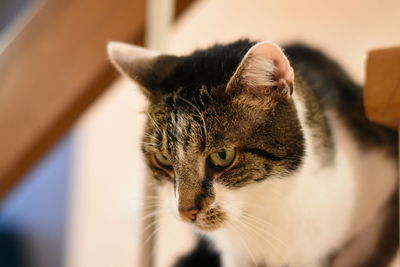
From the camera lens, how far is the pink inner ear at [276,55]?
58 cm

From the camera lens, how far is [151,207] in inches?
32.4

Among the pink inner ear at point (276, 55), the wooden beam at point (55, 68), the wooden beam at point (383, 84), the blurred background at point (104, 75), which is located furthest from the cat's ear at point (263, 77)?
the wooden beam at point (55, 68)

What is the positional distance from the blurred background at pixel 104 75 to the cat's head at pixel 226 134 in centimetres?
14

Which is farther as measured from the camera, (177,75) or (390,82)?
(177,75)

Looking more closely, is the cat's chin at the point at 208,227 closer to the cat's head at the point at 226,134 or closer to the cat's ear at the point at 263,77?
the cat's head at the point at 226,134

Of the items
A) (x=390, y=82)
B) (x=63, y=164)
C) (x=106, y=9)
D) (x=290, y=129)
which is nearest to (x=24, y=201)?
(x=63, y=164)

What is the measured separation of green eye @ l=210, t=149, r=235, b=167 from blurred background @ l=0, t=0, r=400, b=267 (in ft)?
0.57

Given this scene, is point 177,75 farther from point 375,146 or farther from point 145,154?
point 375,146

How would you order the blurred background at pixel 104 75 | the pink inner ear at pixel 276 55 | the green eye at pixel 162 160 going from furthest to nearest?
the blurred background at pixel 104 75
the green eye at pixel 162 160
the pink inner ear at pixel 276 55

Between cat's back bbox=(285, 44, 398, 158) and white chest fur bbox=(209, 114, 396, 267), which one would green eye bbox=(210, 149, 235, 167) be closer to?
white chest fur bbox=(209, 114, 396, 267)

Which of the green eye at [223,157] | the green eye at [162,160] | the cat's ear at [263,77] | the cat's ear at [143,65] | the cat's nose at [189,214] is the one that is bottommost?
the cat's nose at [189,214]

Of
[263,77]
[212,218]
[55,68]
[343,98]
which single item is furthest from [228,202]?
[55,68]

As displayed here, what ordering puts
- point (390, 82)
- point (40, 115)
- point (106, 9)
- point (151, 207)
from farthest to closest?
point (40, 115) → point (106, 9) → point (151, 207) → point (390, 82)

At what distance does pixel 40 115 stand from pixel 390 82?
2.88 ft
